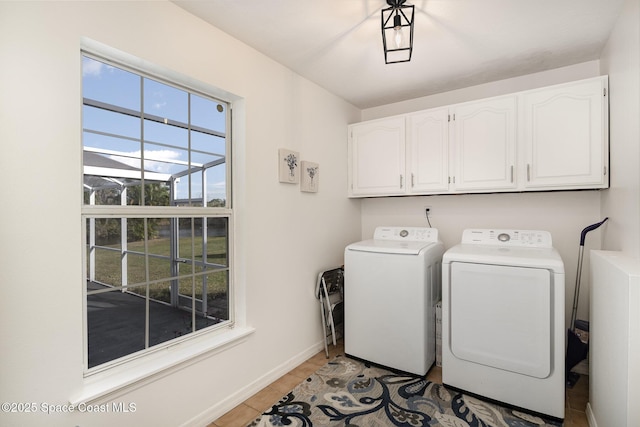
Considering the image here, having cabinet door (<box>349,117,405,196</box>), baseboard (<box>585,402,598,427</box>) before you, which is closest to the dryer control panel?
cabinet door (<box>349,117,405,196</box>)

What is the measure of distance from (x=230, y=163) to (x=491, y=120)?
6.99 feet

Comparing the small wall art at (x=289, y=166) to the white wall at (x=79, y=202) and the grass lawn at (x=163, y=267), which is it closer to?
the white wall at (x=79, y=202)

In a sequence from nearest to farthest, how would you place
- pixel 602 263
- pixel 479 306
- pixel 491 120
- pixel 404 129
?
pixel 602 263, pixel 479 306, pixel 491 120, pixel 404 129

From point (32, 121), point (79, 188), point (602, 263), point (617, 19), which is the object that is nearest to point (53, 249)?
point (79, 188)

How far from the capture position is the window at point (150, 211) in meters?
1.61

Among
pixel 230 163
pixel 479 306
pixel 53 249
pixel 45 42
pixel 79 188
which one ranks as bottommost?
pixel 479 306

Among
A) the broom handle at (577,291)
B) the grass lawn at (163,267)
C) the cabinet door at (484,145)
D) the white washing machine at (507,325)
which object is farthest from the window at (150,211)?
the broom handle at (577,291)

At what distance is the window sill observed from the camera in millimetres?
1495

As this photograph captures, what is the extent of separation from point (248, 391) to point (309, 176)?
175 centimetres

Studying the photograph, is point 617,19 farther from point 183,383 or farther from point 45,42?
point 183,383

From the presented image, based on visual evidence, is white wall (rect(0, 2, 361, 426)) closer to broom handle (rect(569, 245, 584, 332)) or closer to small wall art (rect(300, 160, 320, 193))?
small wall art (rect(300, 160, 320, 193))

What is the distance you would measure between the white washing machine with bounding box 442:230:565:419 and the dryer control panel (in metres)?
0.01

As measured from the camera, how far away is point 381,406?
2135 millimetres

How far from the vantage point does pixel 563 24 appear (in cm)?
200
